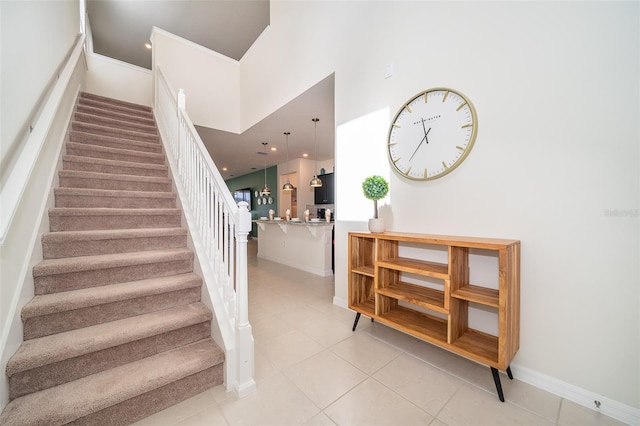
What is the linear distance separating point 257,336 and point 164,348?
794mm

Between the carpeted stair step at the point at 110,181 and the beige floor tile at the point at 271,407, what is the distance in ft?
7.70

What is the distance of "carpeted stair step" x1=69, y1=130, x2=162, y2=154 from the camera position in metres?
2.92

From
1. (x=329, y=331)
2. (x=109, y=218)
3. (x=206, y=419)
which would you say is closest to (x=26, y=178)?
(x=109, y=218)

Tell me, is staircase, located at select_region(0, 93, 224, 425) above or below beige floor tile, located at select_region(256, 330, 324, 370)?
above

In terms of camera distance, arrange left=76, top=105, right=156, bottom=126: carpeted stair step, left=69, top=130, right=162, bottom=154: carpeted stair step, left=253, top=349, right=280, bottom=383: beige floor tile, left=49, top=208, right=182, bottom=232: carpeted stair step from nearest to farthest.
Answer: left=253, top=349, right=280, bottom=383: beige floor tile < left=49, top=208, right=182, bottom=232: carpeted stair step < left=69, top=130, right=162, bottom=154: carpeted stair step < left=76, top=105, right=156, bottom=126: carpeted stair step

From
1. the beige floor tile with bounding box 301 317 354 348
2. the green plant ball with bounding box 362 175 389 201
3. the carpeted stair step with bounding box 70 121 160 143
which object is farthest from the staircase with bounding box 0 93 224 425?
the green plant ball with bounding box 362 175 389 201

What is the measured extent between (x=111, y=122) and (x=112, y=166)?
1472 millimetres

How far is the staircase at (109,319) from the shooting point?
4.00 feet

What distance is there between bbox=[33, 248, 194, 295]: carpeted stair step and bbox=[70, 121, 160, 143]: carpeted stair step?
7.55 feet

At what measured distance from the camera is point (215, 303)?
1.71 m

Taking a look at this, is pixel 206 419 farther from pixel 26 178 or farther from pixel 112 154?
pixel 112 154

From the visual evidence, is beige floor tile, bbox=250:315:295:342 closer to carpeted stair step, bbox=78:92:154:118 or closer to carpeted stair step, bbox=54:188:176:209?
carpeted stair step, bbox=54:188:176:209

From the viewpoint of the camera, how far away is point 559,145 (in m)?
1.50

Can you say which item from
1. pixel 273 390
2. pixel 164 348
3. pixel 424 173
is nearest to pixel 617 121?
pixel 424 173
